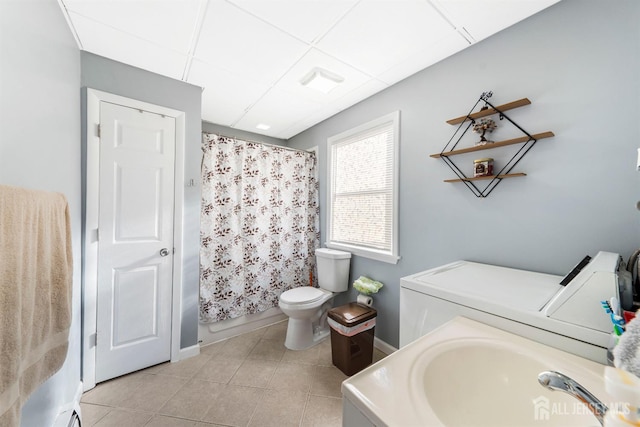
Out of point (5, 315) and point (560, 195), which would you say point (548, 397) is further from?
→ point (5, 315)

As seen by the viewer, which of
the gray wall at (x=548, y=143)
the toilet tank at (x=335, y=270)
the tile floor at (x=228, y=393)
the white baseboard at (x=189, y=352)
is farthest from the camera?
the toilet tank at (x=335, y=270)

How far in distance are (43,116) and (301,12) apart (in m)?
1.36

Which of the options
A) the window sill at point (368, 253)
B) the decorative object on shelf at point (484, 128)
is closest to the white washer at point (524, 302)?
the window sill at point (368, 253)

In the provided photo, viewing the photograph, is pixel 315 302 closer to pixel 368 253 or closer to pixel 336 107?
pixel 368 253

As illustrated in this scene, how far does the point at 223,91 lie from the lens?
209 cm

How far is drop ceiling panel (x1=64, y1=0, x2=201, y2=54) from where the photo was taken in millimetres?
1237

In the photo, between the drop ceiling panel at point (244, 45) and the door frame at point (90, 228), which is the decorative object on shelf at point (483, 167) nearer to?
the drop ceiling panel at point (244, 45)

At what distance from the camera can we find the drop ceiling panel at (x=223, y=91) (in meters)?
1.82

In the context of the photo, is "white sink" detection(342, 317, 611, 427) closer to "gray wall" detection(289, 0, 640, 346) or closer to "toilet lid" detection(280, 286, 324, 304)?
"gray wall" detection(289, 0, 640, 346)

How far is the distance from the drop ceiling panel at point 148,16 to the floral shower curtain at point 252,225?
82 cm

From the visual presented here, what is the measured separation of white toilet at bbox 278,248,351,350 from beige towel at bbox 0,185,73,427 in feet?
4.75

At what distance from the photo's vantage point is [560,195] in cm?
121

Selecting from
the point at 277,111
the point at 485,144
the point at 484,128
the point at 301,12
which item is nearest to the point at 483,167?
the point at 485,144

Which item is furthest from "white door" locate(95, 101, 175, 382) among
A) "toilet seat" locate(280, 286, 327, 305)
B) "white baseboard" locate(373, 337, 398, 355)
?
"white baseboard" locate(373, 337, 398, 355)
